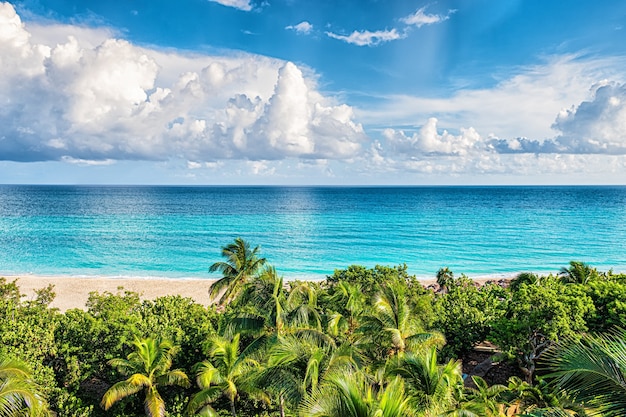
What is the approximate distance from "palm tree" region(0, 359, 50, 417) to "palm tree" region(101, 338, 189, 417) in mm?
4631

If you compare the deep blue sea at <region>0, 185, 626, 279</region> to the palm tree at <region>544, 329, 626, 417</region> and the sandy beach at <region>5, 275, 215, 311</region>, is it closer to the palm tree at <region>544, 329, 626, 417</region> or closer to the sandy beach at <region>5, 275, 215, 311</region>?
the sandy beach at <region>5, 275, 215, 311</region>

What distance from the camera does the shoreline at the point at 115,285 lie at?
36594mm

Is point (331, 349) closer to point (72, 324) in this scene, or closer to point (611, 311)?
point (72, 324)

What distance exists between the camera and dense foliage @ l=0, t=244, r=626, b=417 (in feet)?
35.9

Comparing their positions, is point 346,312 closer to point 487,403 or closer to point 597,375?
point 487,403

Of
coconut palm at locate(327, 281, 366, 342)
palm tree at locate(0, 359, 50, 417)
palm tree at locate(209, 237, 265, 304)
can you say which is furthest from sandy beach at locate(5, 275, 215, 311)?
palm tree at locate(0, 359, 50, 417)

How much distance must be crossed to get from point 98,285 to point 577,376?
1717 inches

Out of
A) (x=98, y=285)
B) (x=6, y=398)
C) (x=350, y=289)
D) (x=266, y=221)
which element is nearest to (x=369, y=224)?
(x=266, y=221)

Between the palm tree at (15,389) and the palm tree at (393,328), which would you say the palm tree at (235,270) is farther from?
the palm tree at (15,389)

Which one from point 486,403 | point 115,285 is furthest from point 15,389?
point 115,285

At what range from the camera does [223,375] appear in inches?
592

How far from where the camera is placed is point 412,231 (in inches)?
2992

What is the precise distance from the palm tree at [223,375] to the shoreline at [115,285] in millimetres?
20997

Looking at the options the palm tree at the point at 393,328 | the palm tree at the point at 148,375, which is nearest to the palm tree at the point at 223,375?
the palm tree at the point at 148,375
